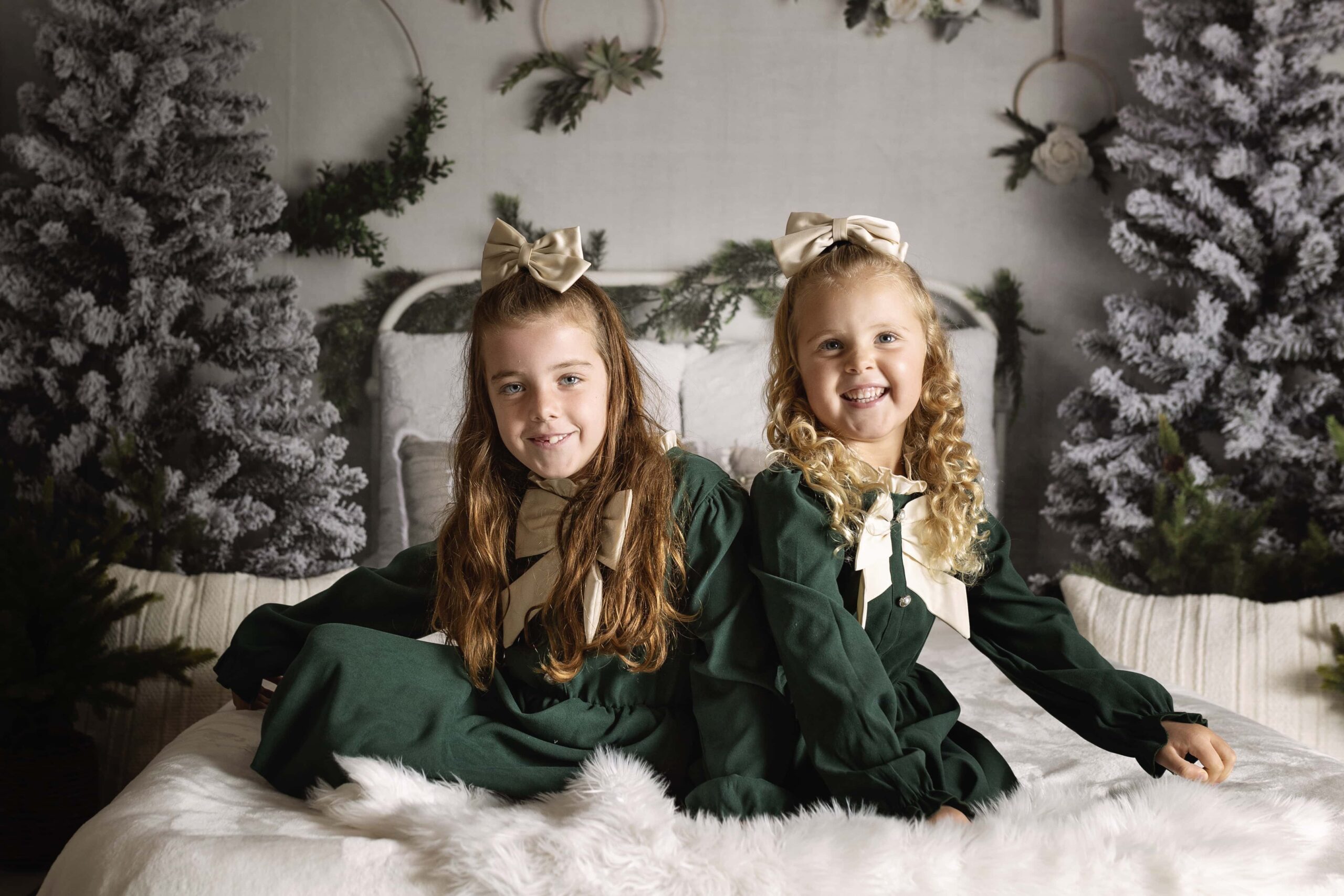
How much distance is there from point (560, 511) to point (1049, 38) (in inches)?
88.3

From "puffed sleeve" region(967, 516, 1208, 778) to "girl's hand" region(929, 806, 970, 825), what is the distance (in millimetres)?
268

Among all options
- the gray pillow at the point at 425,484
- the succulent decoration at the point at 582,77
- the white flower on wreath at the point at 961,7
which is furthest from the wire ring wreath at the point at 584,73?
the gray pillow at the point at 425,484

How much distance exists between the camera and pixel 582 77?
9.00ft

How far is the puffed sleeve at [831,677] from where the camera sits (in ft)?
3.60

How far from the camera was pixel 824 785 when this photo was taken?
117cm

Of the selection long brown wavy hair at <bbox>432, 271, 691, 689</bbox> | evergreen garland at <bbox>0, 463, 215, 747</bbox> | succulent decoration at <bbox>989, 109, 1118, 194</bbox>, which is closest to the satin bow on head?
long brown wavy hair at <bbox>432, 271, 691, 689</bbox>

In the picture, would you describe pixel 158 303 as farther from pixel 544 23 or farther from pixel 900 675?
pixel 900 675

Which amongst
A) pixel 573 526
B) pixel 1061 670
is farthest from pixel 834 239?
pixel 1061 670

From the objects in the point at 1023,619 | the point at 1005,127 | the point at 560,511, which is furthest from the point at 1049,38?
the point at 560,511

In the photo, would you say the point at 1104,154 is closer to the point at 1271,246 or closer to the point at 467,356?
the point at 1271,246

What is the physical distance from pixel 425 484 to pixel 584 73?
3.87ft

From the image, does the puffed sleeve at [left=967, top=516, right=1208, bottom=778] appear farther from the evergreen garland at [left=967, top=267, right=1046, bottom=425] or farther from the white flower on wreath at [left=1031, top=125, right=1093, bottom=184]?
the white flower on wreath at [left=1031, top=125, right=1093, bottom=184]

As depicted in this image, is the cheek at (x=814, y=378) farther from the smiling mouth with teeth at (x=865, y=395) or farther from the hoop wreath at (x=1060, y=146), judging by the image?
the hoop wreath at (x=1060, y=146)

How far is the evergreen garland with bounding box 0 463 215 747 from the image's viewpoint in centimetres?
189
